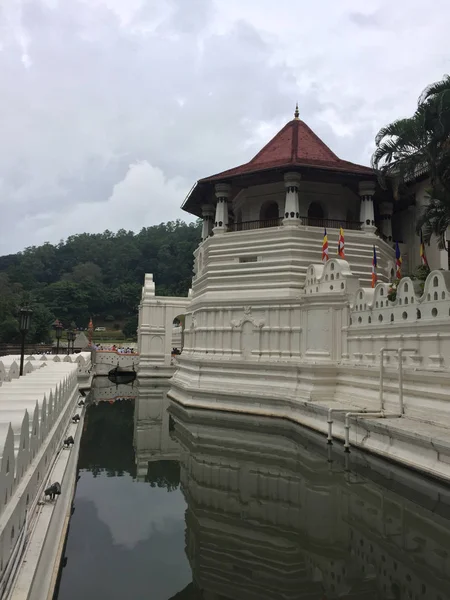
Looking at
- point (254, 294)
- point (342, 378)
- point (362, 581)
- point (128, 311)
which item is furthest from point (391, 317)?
point (128, 311)

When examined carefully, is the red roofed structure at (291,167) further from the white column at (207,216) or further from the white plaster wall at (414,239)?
the white plaster wall at (414,239)

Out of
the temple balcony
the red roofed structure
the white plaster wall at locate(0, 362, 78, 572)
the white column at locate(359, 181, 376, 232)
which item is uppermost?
Answer: the red roofed structure

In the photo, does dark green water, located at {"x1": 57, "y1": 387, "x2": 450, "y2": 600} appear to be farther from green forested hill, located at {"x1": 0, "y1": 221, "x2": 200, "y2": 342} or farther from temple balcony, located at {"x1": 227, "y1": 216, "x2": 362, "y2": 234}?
green forested hill, located at {"x1": 0, "y1": 221, "x2": 200, "y2": 342}

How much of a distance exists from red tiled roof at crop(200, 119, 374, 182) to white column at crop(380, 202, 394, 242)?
250cm

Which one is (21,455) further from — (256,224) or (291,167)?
(256,224)

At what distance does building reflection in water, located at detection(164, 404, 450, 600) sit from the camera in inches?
232

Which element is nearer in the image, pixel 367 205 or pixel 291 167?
pixel 291 167

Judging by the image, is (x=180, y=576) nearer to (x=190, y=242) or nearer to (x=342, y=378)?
(x=342, y=378)

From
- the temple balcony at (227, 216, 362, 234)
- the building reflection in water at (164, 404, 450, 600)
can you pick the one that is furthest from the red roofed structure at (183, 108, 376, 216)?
Result: the building reflection in water at (164, 404, 450, 600)

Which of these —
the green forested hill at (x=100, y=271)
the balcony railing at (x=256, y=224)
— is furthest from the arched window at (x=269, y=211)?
the green forested hill at (x=100, y=271)

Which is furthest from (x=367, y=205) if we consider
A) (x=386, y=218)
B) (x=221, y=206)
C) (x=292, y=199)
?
(x=221, y=206)

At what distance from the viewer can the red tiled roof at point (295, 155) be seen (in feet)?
66.7

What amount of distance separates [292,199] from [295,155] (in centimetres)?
235

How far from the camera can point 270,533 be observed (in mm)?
7395
